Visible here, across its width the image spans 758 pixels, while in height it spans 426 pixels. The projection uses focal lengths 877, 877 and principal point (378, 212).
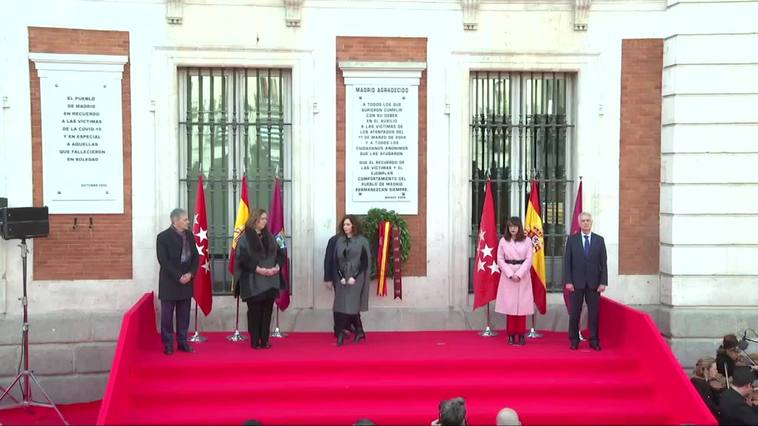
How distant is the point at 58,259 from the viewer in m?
11.3

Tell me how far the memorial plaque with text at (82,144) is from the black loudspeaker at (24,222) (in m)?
0.70

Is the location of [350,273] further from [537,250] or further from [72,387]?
[72,387]

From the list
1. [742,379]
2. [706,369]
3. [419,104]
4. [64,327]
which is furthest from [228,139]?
[742,379]

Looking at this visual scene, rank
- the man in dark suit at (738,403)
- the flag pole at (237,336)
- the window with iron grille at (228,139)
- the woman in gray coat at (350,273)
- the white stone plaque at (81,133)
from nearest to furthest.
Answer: the man in dark suit at (738,403)
the woman in gray coat at (350,273)
the flag pole at (237,336)
the white stone plaque at (81,133)
the window with iron grille at (228,139)

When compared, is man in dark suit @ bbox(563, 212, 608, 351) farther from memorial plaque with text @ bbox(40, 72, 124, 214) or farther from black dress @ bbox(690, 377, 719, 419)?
memorial plaque with text @ bbox(40, 72, 124, 214)

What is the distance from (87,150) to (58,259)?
146cm

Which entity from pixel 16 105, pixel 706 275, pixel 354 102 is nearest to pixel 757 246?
pixel 706 275

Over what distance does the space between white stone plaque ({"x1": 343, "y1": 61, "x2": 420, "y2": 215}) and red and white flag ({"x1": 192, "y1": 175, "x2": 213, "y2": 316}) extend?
1929mm

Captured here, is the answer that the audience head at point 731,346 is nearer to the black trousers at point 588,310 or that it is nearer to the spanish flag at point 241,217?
the black trousers at point 588,310

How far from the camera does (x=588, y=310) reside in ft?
35.4

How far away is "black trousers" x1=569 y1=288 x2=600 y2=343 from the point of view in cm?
1069

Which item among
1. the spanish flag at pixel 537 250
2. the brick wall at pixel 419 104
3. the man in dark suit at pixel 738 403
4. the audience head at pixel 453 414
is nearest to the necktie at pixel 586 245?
the spanish flag at pixel 537 250

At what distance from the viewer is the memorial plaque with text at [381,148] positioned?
11844 mm

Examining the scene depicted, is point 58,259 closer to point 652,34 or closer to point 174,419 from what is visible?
point 174,419
